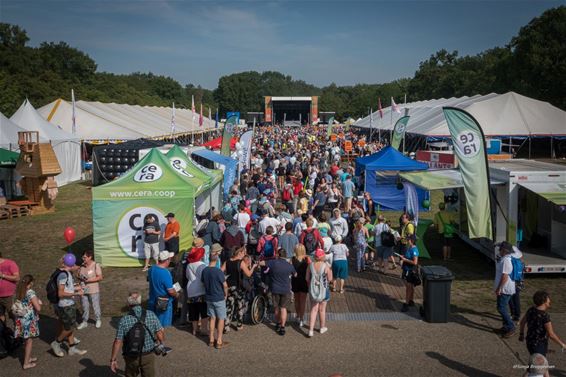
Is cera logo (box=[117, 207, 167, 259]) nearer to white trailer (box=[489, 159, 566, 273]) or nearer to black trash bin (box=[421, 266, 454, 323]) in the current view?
black trash bin (box=[421, 266, 454, 323])

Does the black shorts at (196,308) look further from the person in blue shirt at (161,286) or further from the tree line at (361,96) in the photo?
the tree line at (361,96)

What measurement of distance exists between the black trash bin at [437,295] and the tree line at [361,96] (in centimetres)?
3862

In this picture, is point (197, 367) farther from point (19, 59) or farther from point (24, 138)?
point (19, 59)

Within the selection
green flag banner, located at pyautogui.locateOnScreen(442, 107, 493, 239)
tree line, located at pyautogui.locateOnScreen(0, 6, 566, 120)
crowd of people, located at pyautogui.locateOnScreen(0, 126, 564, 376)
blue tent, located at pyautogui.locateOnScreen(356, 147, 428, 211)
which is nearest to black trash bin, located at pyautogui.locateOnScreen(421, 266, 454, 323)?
crowd of people, located at pyautogui.locateOnScreen(0, 126, 564, 376)

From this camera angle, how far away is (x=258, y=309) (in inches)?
319

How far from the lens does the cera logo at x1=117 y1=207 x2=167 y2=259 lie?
37.0ft

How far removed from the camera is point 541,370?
4.82m

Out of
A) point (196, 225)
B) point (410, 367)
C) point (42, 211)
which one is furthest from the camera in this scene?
point (42, 211)

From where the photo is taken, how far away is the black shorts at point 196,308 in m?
7.51

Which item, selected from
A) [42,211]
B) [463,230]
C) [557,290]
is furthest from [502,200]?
[42,211]

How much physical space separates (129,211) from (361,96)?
322ft

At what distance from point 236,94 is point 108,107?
9129cm

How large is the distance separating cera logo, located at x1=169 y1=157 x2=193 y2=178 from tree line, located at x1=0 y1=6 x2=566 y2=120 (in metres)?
30.8

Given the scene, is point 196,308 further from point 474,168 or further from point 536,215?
point 536,215
